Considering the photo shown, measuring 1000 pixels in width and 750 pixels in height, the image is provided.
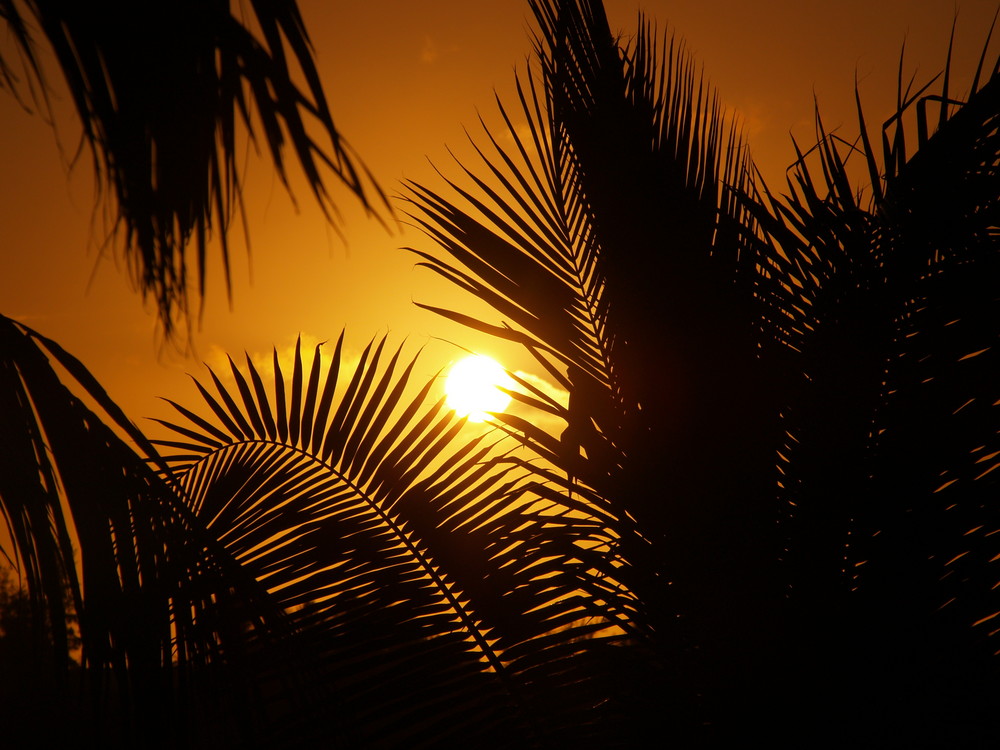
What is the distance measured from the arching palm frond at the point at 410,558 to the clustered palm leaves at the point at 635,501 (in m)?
0.01

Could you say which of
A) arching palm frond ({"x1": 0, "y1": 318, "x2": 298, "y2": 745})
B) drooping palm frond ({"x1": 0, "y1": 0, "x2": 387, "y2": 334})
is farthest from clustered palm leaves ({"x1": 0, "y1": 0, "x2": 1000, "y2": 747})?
drooping palm frond ({"x1": 0, "y1": 0, "x2": 387, "y2": 334})

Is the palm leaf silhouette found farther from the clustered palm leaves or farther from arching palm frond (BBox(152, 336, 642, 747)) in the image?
arching palm frond (BBox(152, 336, 642, 747))

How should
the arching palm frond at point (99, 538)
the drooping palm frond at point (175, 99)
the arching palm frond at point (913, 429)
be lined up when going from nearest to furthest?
the drooping palm frond at point (175, 99), the arching palm frond at point (99, 538), the arching palm frond at point (913, 429)

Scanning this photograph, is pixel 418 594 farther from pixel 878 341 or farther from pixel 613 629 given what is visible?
pixel 878 341

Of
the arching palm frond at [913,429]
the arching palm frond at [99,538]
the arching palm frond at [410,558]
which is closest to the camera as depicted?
the arching palm frond at [99,538]

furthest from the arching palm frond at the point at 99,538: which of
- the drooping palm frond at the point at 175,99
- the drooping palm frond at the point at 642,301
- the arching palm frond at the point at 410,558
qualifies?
the drooping palm frond at the point at 642,301

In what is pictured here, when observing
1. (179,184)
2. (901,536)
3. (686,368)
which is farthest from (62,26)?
(901,536)

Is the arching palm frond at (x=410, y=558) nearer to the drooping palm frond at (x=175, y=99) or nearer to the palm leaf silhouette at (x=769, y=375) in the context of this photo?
the palm leaf silhouette at (x=769, y=375)

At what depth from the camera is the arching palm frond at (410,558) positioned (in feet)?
5.47

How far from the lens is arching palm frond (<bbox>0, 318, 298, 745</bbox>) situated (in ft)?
2.73

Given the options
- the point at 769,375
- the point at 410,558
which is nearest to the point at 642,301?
the point at 769,375

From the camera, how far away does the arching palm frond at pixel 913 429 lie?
1316mm

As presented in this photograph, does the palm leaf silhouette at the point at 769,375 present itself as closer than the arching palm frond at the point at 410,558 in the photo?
Yes

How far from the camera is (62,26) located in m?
0.50
